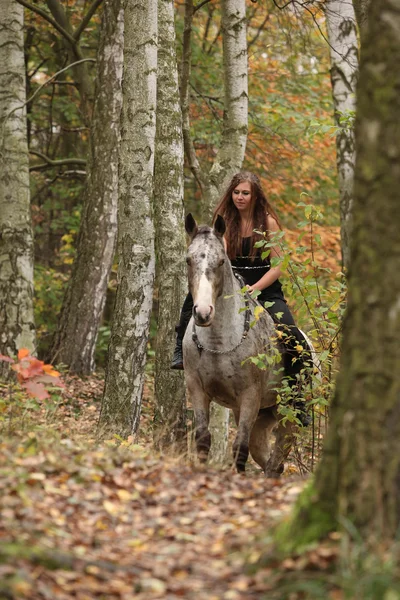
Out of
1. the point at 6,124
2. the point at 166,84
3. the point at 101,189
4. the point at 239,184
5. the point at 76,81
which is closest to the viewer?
the point at 239,184

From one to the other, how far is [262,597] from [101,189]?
1296 cm

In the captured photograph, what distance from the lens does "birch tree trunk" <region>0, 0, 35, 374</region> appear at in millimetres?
13852

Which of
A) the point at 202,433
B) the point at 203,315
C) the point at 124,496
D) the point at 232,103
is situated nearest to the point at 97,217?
the point at 232,103

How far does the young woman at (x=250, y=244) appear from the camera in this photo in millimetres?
9188

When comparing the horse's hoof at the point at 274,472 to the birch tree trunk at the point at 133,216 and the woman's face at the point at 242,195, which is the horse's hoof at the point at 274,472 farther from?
the woman's face at the point at 242,195

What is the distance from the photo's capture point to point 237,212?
9.34 meters

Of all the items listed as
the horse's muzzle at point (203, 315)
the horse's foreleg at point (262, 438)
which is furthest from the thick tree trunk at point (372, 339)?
the horse's foreleg at point (262, 438)

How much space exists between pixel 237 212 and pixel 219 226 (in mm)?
1129

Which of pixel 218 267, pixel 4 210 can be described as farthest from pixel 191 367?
pixel 4 210

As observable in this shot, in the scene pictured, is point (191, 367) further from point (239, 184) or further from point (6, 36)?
point (6, 36)

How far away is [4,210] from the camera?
46.6 ft

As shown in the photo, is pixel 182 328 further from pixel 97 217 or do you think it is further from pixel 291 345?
pixel 97 217

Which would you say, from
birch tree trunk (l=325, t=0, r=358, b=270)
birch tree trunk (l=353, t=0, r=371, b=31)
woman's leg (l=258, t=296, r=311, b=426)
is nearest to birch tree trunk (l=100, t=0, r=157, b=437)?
woman's leg (l=258, t=296, r=311, b=426)

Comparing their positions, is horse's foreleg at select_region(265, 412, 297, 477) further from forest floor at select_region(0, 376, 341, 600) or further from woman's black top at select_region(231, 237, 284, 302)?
forest floor at select_region(0, 376, 341, 600)
